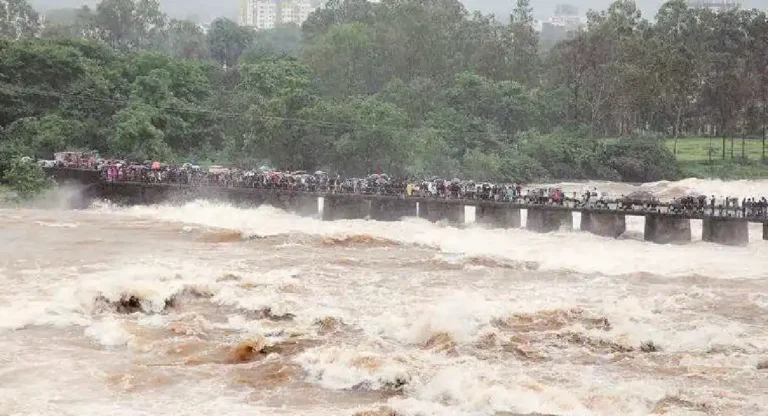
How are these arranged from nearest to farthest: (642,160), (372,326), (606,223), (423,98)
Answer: (372,326) → (606,223) → (642,160) → (423,98)

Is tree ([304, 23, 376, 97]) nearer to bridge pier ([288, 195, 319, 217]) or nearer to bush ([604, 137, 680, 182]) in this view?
bush ([604, 137, 680, 182])

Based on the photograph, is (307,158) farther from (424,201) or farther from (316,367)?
(316,367)

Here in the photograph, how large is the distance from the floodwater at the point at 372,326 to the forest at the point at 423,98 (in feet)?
73.1

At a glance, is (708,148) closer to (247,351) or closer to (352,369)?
(247,351)

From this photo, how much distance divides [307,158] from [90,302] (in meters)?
36.4

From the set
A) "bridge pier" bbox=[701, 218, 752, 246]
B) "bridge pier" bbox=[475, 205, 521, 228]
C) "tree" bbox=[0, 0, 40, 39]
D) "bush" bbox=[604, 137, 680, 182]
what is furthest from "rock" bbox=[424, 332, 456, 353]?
"tree" bbox=[0, 0, 40, 39]

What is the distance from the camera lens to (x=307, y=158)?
62344mm

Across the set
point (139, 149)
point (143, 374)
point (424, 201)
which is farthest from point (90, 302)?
point (139, 149)

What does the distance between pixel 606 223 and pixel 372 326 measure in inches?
853

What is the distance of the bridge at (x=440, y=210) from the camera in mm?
41375

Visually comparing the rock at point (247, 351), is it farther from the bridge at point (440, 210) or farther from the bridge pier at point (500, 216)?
the bridge pier at point (500, 216)

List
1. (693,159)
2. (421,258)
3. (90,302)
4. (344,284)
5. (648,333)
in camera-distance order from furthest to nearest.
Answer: (693,159), (421,258), (344,284), (90,302), (648,333)

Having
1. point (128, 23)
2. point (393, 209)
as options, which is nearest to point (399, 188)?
point (393, 209)

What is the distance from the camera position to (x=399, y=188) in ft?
157
